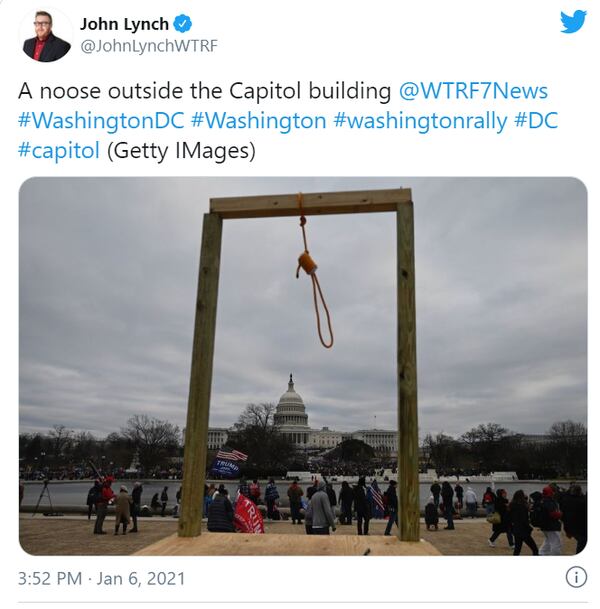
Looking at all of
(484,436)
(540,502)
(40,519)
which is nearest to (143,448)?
(484,436)

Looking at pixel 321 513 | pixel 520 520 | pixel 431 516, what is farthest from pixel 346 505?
pixel 321 513

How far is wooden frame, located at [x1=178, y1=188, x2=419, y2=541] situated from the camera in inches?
151

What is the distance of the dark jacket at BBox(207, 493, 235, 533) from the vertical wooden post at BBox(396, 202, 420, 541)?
5999mm

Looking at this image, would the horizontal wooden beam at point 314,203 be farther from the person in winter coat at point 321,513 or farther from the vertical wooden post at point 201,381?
the person in winter coat at point 321,513

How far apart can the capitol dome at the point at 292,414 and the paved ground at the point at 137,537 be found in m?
109

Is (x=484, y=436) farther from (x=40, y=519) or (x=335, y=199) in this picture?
(x=335, y=199)

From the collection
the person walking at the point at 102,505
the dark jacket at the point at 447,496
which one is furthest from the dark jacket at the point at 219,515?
the dark jacket at the point at 447,496

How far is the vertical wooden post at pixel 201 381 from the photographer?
407cm

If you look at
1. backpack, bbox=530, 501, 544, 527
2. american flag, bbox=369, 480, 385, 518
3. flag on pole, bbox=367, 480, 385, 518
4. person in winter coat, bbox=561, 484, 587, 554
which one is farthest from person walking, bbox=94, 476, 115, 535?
person in winter coat, bbox=561, 484, 587, 554

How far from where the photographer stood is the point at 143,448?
78062 mm

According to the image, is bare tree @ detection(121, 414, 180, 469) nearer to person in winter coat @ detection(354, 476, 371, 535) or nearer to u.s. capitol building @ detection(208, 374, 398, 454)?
u.s. capitol building @ detection(208, 374, 398, 454)
